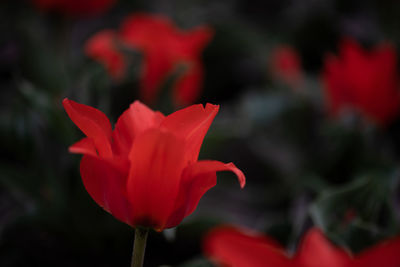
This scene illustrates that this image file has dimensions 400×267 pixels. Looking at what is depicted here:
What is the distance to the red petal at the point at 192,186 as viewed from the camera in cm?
27

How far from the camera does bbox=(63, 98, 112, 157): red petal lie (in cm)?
26

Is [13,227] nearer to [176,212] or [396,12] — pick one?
[176,212]

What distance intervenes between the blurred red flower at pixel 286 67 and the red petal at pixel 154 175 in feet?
2.71

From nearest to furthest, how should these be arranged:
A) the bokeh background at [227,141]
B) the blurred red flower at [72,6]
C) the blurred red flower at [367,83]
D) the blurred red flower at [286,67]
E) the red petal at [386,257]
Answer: the red petal at [386,257]
the bokeh background at [227,141]
the blurred red flower at [367,83]
the blurred red flower at [72,6]
the blurred red flower at [286,67]

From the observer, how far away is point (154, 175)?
28 centimetres

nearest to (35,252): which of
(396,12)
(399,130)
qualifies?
(399,130)

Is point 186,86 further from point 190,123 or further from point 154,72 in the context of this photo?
point 190,123

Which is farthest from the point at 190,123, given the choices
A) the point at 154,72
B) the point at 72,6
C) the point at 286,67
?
the point at 286,67

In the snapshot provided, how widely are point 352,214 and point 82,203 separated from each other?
322 mm

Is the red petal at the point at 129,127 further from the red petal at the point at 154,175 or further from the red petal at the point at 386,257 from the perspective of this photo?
the red petal at the point at 386,257

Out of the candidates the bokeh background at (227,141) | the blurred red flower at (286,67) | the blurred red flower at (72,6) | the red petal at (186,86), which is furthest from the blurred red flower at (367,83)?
the blurred red flower at (72,6)

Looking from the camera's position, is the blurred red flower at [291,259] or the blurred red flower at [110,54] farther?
the blurred red flower at [110,54]

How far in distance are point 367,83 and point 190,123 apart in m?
0.49

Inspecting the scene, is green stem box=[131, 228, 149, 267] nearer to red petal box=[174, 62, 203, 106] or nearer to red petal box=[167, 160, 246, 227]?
red petal box=[167, 160, 246, 227]
